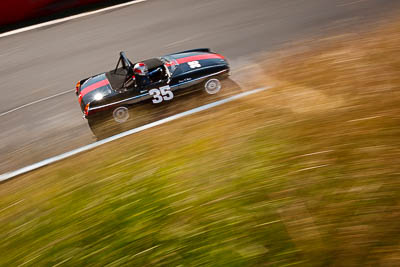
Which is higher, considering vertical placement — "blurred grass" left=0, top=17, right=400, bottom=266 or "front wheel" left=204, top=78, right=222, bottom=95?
"front wheel" left=204, top=78, right=222, bottom=95

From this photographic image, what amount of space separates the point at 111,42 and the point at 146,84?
218 inches

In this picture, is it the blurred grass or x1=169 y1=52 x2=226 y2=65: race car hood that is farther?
x1=169 y1=52 x2=226 y2=65: race car hood

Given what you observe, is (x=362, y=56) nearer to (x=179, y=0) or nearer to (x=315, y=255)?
(x=315, y=255)

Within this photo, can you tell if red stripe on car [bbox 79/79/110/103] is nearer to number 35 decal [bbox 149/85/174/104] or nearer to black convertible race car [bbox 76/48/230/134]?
black convertible race car [bbox 76/48/230/134]

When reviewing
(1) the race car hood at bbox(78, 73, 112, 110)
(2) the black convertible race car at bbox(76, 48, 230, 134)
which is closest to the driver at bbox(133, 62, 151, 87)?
(2) the black convertible race car at bbox(76, 48, 230, 134)

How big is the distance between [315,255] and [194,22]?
34.2ft

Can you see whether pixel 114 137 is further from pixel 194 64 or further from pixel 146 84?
pixel 194 64

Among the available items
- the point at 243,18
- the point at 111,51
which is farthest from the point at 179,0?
the point at 111,51

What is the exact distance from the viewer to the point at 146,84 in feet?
24.4

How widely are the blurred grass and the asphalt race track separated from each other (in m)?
1.62

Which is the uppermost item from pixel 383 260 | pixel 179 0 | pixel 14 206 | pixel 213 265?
pixel 179 0

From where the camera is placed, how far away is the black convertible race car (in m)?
7.37

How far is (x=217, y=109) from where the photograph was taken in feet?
25.6

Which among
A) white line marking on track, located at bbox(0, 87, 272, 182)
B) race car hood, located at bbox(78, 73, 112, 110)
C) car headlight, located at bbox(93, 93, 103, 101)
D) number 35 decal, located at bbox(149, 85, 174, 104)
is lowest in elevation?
white line marking on track, located at bbox(0, 87, 272, 182)
